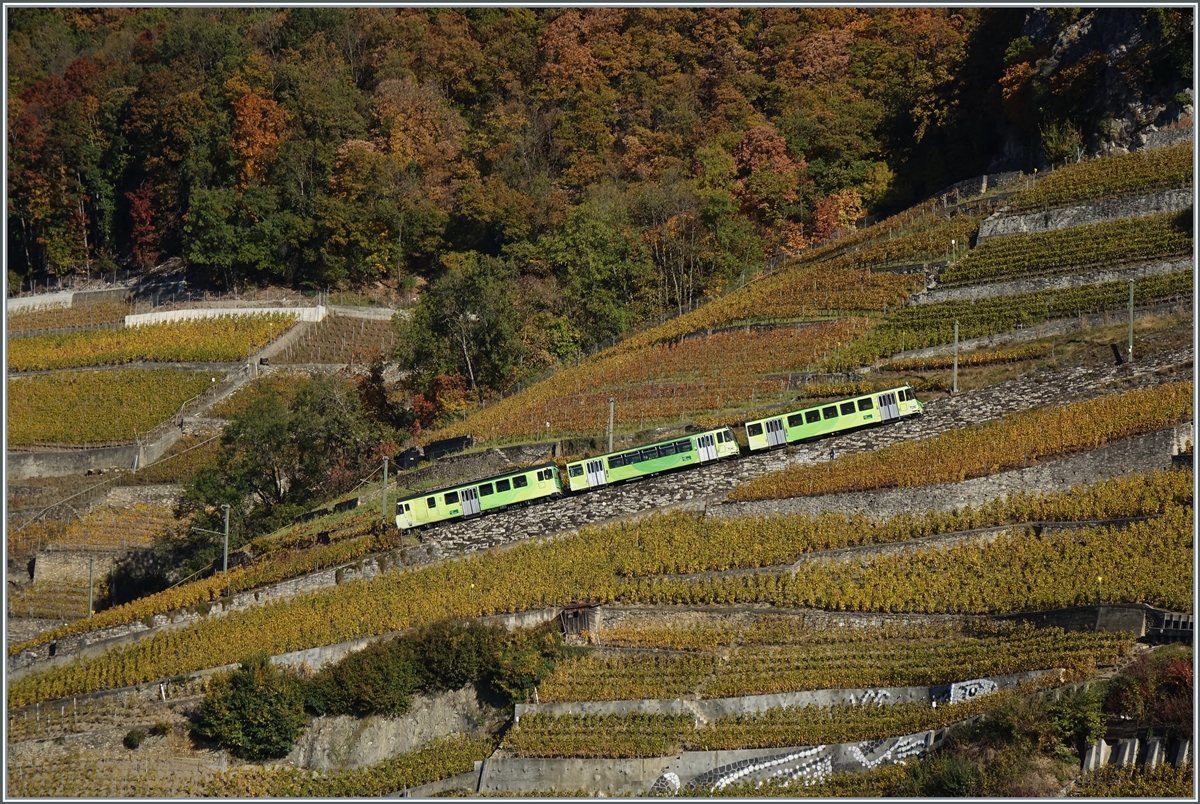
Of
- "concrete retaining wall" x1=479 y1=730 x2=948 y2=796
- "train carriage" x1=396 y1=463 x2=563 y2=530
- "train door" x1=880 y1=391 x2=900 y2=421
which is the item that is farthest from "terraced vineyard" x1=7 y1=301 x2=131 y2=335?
"concrete retaining wall" x1=479 y1=730 x2=948 y2=796

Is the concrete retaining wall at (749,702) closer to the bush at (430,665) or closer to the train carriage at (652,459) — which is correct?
the bush at (430,665)

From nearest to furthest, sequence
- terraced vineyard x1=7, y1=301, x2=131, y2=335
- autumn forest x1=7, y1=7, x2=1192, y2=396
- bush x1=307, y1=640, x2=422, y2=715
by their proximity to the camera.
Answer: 1. bush x1=307, y1=640, x2=422, y2=715
2. autumn forest x1=7, y1=7, x2=1192, y2=396
3. terraced vineyard x1=7, y1=301, x2=131, y2=335

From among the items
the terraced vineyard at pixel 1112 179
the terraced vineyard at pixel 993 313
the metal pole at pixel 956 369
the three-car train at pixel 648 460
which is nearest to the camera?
the three-car train at pixel 648 460

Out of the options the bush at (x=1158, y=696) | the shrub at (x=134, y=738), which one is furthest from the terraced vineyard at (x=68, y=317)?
the bush at (x=1158, y=696)

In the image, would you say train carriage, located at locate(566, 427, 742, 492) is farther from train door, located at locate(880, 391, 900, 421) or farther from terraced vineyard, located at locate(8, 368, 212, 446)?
terraced vineyard, located at locate(8, 368, 212, 446)

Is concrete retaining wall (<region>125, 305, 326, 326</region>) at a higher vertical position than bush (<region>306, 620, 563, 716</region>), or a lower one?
higher

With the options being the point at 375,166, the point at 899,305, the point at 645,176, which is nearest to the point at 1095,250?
the point at 899,305

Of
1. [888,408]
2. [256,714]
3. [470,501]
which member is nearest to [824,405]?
[888,408]

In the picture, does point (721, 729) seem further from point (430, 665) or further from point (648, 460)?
point (648, 460)
